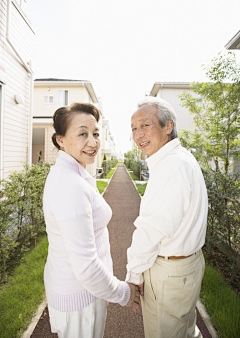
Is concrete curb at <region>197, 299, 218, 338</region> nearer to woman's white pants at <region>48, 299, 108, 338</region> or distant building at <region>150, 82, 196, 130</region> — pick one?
woman's white pants at <region>48, 299, 108, 338</region>

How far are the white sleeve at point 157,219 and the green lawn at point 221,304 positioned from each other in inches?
63.5

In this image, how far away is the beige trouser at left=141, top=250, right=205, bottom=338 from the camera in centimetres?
159

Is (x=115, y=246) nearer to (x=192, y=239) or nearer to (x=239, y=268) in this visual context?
(x=239, y=268)

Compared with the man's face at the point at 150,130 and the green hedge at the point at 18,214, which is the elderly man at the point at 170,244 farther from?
the green hedge at the point at 18,214

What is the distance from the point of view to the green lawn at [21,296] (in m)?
2.45

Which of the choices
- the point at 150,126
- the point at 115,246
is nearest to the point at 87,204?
the point at 150,126

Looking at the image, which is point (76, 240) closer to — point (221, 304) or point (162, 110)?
point (162, 110)

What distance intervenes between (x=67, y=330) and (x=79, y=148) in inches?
50.8

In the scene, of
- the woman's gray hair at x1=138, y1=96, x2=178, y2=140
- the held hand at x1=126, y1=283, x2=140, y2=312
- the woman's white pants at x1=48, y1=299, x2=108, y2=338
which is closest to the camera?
the woman's white pants at x1=48, y1=299, x2=108, y2=338

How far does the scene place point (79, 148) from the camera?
1.58m

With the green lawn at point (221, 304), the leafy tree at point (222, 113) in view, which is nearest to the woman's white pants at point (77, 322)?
the green lawn at point (221, 304)

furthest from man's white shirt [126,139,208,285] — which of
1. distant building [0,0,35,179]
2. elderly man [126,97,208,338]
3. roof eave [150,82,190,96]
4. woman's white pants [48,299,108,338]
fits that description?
roof eave [150,82,190,96]

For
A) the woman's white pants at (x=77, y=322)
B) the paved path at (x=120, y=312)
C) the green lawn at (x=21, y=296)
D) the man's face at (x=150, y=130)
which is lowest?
the paved path at (x=120, y=312)

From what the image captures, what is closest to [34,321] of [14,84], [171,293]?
[171,293]
